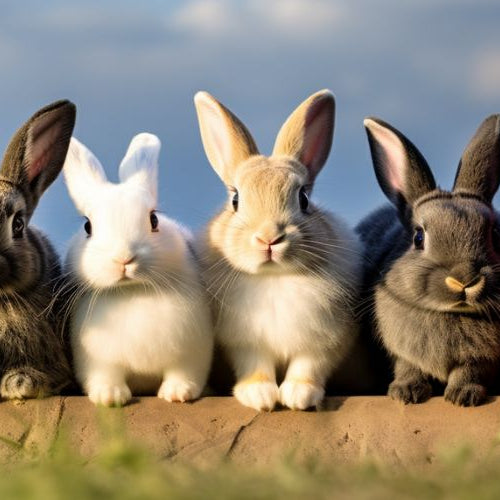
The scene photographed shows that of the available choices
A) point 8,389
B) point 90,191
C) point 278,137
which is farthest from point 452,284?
point 8,389

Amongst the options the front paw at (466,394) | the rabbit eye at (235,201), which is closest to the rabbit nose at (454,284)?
the front paw at (466,394)

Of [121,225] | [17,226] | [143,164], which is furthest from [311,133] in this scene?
[17,226]

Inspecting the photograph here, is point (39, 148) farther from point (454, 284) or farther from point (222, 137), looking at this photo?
point (454, 284)

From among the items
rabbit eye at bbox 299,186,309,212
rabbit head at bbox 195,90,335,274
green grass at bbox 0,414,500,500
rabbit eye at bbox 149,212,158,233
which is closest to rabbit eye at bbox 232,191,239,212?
rabbit head at bbox 195,90,335,274

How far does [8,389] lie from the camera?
18.5 feet

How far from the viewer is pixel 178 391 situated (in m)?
5.70

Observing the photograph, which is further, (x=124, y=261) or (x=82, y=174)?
(x=82, y=174)

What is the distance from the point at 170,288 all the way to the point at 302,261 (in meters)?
0.85

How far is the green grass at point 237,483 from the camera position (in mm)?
2389

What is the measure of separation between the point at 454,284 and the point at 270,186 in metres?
1.29

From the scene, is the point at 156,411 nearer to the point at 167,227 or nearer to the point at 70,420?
the point at 70,420

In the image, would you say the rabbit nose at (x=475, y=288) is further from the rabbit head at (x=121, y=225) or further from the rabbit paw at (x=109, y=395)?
the rabbit paw at (x=109, y=395)

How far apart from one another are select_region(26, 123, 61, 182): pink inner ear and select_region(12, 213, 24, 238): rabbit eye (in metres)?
0.35

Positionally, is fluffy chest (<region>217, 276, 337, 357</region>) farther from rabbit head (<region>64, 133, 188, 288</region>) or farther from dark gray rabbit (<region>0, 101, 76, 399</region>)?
dark gray rabbit (<region>0, 101, 76, 399</region>)
